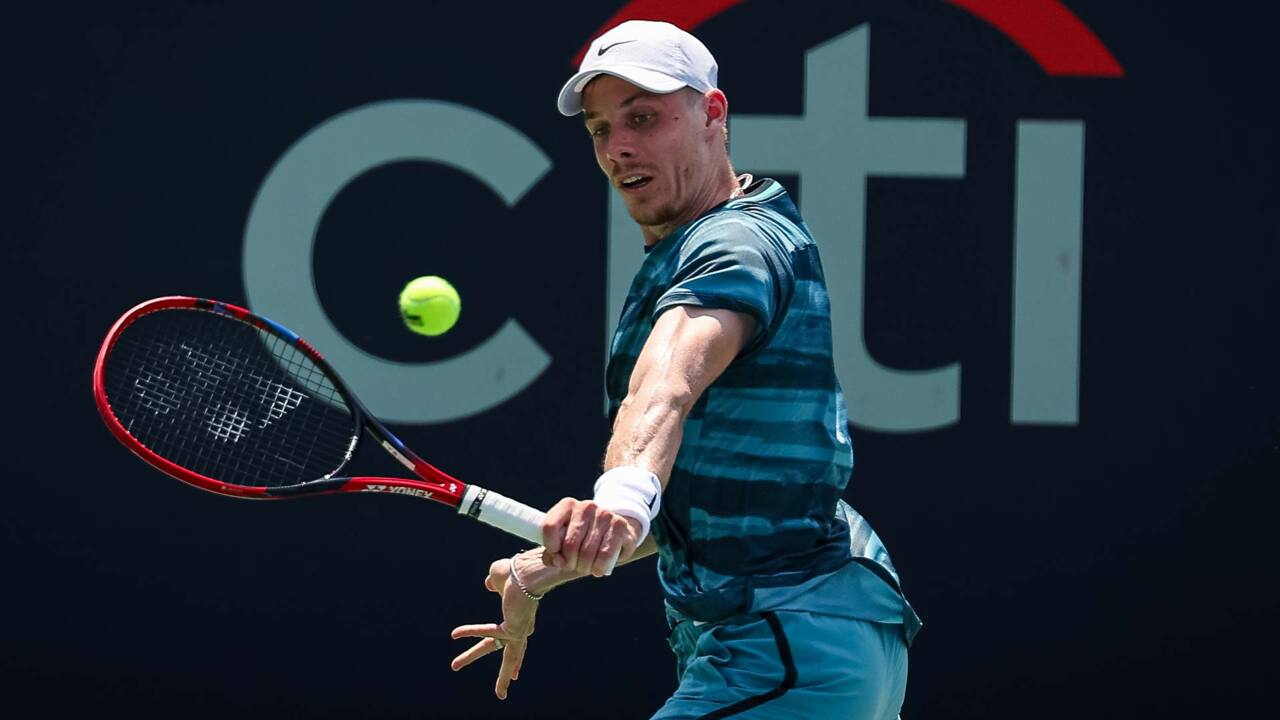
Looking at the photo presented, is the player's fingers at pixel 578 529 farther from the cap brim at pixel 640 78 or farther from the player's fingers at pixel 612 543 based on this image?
the cap brim at pixel 640 78

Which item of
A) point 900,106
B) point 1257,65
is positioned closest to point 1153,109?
point 1257,65

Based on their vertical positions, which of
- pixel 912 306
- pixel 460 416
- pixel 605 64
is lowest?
pixel 460 416

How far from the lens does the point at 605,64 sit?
251 centimetres

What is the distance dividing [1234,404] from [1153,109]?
80cm

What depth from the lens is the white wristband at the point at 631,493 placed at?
2035 mm

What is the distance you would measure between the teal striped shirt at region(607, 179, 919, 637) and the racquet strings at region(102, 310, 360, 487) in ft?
4.93

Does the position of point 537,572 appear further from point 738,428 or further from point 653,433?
point 653,433

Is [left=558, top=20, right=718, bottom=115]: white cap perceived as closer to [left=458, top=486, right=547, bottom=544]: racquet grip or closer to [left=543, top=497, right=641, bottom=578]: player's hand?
[left=458, top=486, right=547, bottom=544]: racquet grip

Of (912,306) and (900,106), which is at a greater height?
(900,106)

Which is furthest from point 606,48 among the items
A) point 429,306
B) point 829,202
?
point 829,202

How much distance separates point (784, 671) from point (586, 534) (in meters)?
0.54

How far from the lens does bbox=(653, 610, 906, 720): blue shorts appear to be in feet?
7.96

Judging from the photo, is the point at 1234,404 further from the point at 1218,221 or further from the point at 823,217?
the point at 823,217

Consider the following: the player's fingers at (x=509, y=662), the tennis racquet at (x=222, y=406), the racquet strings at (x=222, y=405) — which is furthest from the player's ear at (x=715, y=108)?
the racquet strings at (x=222, y=405)
